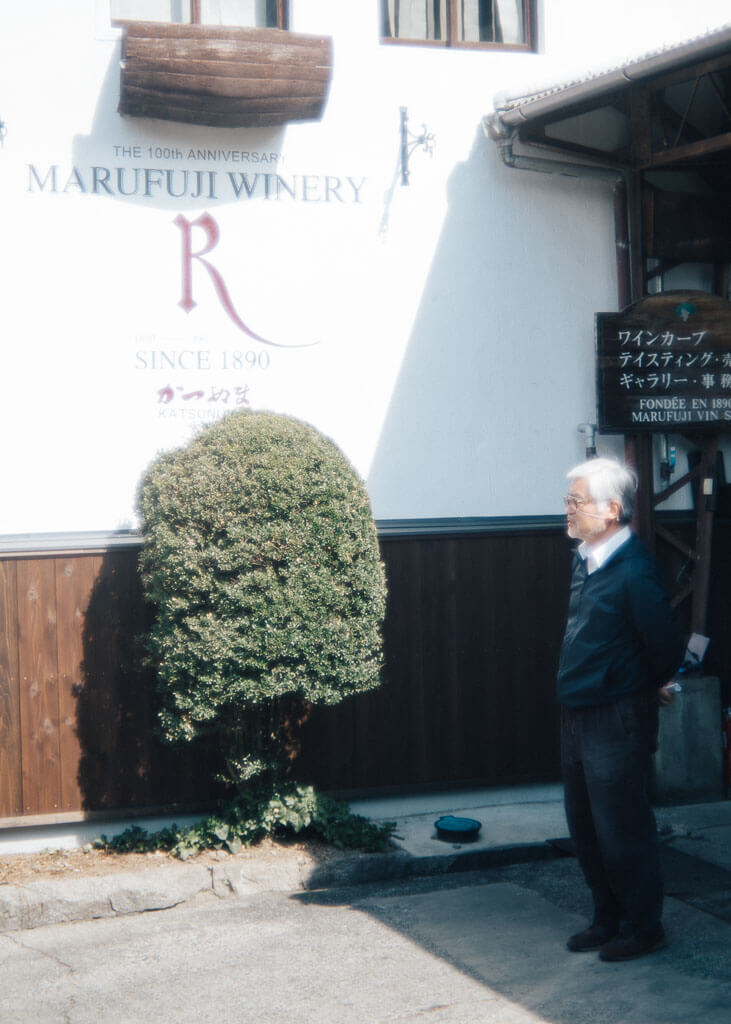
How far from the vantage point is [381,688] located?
763 centimetres

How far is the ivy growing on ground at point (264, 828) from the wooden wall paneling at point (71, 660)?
1.27ft

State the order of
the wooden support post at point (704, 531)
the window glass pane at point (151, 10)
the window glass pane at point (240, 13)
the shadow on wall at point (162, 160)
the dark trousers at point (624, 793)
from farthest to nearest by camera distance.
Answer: the wooden support post at point (704, 531) → the window glass pane at point (240, 13) → the window glass pane at point (151, 10) → the shadow on wall at point (162, 160) → the dark trousers at point (624, 793)

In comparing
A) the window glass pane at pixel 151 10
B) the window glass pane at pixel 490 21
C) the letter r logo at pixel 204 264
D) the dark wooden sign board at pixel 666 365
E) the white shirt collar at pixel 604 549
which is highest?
the window glass pane at pixel 490 21

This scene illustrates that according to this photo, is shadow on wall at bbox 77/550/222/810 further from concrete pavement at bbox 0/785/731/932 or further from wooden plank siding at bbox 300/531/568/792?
wooden plank siding at bbox 300/531/568/792

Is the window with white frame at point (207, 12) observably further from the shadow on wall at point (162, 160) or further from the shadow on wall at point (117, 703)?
the shadow on wall at point (117, 703)

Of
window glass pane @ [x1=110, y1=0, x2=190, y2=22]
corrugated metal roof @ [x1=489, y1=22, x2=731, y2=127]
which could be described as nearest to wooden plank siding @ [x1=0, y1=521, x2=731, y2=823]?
corrugated metal roof @ [x1=489, y1=22, x2=731, y2=127]

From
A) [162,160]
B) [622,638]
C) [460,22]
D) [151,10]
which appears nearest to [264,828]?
[622,638]

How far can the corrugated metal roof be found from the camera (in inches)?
254

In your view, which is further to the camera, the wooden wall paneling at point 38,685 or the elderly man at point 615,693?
the wooden wall paneling at point 38,685

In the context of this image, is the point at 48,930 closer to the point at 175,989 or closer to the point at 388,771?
the point at 175,989

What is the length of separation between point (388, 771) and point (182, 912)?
5.99 feet

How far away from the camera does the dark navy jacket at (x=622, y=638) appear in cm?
512

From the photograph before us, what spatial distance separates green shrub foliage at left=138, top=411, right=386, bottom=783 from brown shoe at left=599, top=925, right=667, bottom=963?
1902mm

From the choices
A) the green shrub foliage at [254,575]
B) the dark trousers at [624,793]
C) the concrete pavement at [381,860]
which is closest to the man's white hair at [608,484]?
the dark trousers at [624,793]
